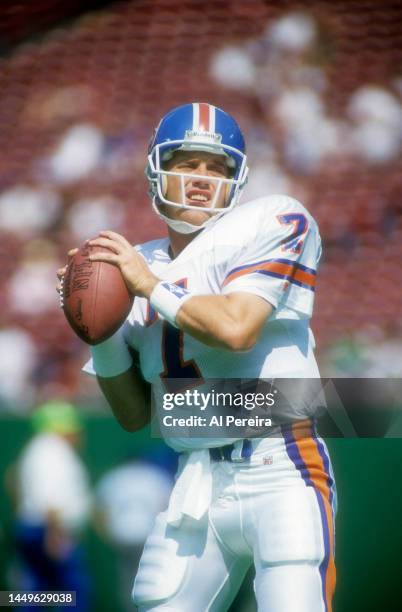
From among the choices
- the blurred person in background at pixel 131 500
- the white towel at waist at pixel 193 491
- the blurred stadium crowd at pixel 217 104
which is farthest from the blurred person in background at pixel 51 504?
the blurred stadium crowd at pixel 217 104

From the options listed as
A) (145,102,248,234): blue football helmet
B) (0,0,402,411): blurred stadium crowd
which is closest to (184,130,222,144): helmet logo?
(145,102,248,234): blue football helmet

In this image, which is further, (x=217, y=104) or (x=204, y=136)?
(x=217, y=104)

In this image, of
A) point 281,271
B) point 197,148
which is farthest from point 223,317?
point 197,148

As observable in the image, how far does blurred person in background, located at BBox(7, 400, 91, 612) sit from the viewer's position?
172 centimetres

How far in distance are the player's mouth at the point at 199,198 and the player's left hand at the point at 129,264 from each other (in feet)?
0.61

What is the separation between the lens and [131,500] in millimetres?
1788

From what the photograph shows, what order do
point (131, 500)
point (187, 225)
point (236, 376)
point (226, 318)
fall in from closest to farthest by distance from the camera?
point (226, 318) → point (236, 376) → point (187, 225) → point (131, 500)

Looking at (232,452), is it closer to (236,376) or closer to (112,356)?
(236,376)

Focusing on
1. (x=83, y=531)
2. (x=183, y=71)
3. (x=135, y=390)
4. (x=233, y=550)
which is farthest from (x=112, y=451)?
(x=183, y=71)

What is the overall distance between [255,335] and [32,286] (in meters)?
1.90

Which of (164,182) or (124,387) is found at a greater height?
(164,182)

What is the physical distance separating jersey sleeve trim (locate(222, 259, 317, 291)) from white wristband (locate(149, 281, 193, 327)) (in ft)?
0.27

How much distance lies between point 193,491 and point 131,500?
1.52 ft

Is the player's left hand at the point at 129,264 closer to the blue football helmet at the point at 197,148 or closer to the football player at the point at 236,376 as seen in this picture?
the football player at the point at 236,376
